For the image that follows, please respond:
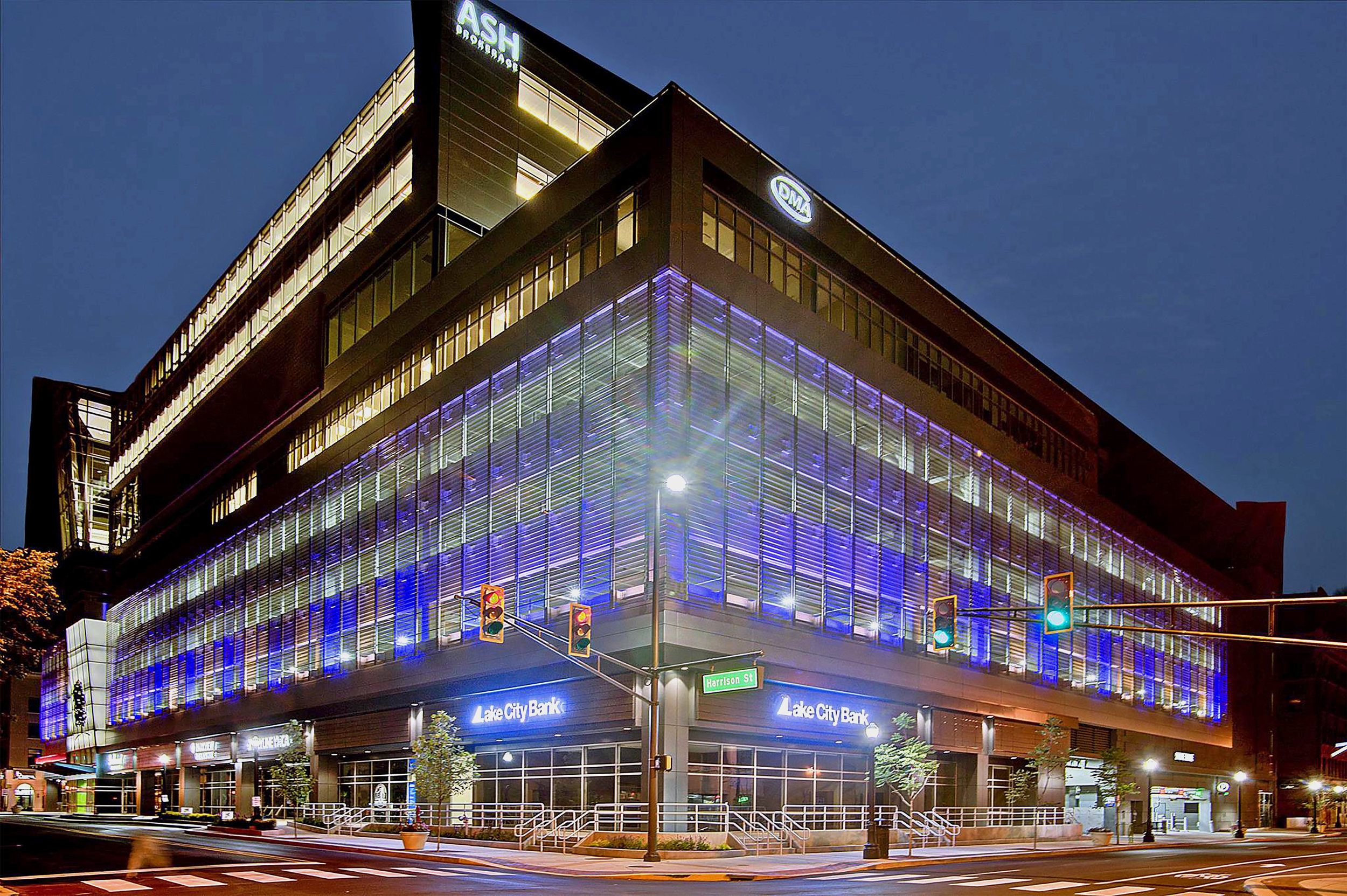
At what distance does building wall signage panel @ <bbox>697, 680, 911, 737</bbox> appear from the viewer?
138ft

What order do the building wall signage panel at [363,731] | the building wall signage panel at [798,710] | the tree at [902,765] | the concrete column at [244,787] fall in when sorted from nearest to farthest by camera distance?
1. the building wall signage panel at [798,710]
2. the tree at [902,765]
3. the building wall signage panel at [363,731]
4. the concrete column at [244,787]

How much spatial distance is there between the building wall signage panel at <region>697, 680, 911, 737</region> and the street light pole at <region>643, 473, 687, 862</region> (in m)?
2.77

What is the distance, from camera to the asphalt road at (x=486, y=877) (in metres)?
24.8

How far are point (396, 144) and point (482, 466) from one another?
1004 inches

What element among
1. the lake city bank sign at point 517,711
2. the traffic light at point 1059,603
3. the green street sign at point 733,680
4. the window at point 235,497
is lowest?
the lake city bank sign at point 517,711

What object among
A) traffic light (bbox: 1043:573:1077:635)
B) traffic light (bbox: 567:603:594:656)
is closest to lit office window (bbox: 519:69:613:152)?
traffic light (bbox: 567:603:594:656)

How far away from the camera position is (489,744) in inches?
1978

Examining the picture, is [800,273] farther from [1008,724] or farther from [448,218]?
[1008,724]

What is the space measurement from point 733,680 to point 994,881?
11.5 metres

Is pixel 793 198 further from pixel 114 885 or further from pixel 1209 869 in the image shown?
pixel 114 885

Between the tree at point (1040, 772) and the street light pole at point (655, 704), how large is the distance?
21.6 m

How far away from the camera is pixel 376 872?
99.0ft

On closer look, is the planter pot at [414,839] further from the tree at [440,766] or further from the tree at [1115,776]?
the tree at [1115,776]

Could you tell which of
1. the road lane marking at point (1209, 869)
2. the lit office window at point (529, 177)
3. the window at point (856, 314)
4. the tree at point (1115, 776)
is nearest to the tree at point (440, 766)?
the window at point (856, 314)
